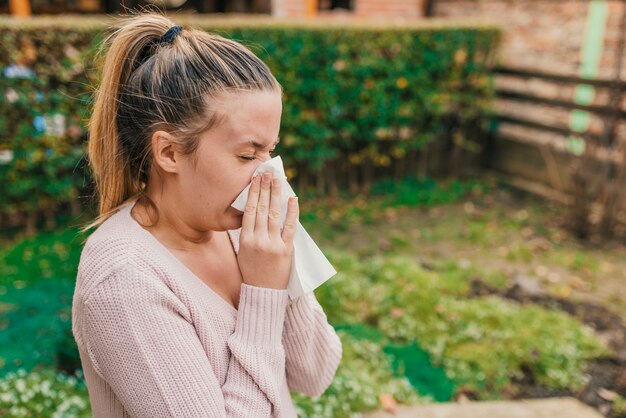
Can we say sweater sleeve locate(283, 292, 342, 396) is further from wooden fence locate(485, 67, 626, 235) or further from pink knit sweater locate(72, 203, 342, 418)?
wooden fence locate(485, 67, 626, 235)

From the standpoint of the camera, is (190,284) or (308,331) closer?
(190,284)

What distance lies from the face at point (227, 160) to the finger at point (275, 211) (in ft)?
0.21

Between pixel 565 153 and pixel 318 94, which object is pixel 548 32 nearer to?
pixel 565 153

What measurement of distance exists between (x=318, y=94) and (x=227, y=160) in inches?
246

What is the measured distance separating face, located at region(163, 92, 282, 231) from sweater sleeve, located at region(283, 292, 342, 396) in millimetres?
337

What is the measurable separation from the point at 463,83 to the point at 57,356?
6962 mm

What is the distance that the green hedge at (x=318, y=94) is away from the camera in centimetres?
595

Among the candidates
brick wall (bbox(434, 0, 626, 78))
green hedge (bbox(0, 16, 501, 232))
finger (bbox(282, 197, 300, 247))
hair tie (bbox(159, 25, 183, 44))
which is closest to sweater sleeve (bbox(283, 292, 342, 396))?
finger (bbox(282, 197, 300, 247))

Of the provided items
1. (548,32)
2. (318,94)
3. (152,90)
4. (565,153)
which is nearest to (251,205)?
(152,90)

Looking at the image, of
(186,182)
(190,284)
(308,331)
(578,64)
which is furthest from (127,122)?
(578,64)

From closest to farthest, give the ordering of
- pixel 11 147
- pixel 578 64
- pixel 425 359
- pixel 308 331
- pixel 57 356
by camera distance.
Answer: pixel 308 331
pixel 57 356
pixel 425 359
pixel 11 147
pixel 578 64

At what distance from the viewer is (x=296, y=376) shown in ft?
5.67

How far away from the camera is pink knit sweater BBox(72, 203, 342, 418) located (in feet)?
4.06

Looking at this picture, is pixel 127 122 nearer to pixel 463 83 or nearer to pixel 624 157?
pixel 624 157
